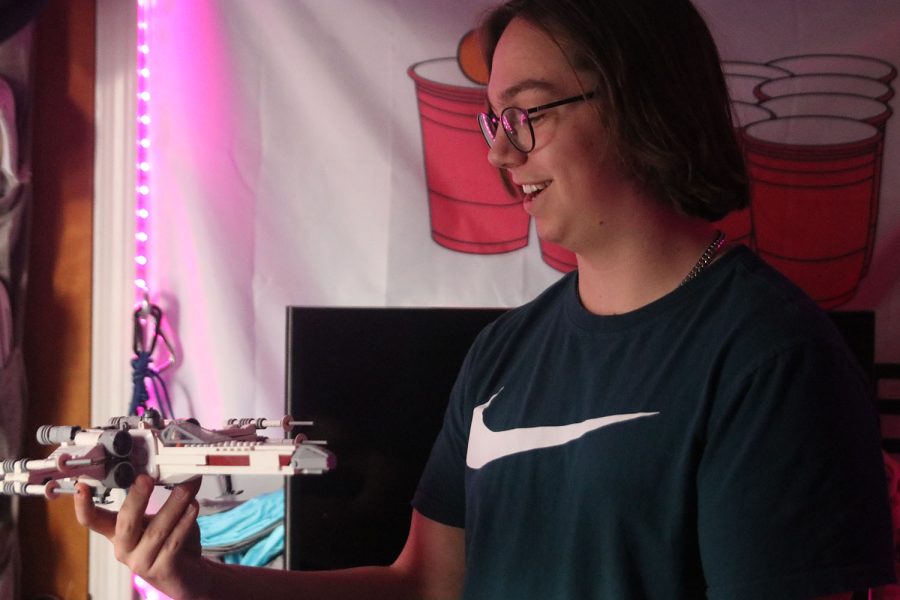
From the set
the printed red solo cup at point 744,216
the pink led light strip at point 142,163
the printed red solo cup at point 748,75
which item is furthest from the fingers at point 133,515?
the printed red solo cup at point 748,75

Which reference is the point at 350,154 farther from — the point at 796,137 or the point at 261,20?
the point at 796,137

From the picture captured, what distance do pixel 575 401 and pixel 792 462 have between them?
0.27 m

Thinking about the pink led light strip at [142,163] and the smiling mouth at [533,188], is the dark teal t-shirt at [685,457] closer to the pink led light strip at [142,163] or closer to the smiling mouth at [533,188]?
the smiling mouth at [533,188]

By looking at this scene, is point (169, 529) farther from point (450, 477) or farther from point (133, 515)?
point (450, 477)

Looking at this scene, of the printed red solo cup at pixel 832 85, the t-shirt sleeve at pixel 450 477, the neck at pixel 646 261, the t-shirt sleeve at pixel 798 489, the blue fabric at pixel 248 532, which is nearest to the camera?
the t-shirt sleeve at pixel 798 489

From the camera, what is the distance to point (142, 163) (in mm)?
2197

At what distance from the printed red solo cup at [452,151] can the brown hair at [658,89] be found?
1146 mm

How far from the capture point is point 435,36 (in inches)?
85.5

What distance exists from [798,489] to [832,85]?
1.66 metres

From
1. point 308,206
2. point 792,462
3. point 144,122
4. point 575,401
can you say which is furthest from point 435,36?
point 792,462

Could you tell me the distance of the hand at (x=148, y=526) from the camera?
0.90 metres

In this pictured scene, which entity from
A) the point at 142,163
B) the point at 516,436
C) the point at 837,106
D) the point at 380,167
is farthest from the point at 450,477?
the point at 837,106

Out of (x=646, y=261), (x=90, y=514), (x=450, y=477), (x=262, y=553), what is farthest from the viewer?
(x=262, y=553)

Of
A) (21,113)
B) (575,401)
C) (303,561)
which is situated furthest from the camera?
(21,113)
